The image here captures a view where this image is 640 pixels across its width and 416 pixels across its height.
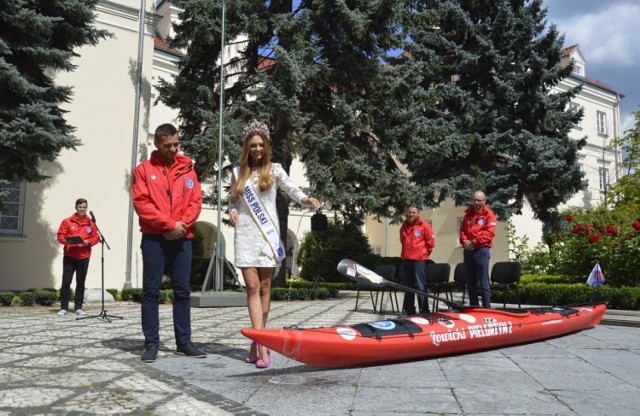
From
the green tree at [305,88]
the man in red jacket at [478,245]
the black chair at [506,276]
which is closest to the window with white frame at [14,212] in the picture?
the green tree at [305,88]

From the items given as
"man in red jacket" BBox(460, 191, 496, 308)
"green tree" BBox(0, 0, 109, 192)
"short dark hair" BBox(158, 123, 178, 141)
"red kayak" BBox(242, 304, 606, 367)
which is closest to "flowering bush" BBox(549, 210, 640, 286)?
"man in red jacket" BBox(460, 191, 496, 308)

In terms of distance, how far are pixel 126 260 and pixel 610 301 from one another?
476 inches

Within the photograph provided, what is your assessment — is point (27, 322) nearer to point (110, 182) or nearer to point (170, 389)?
point (170, 389)

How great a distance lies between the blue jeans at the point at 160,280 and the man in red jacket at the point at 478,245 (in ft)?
15.5

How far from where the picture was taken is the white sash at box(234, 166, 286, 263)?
482cm

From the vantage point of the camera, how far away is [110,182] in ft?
52.9

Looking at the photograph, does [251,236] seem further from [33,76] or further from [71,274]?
[33,76]

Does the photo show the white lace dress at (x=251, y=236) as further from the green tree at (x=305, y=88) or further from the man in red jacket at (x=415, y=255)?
the green tree at (x=305, y=88)

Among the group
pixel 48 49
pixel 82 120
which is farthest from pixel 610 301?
pixel 82 120

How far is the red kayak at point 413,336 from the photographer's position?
424 centimetres

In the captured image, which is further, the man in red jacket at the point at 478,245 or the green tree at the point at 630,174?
the green tree at the point at 630,174

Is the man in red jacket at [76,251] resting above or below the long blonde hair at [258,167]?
below

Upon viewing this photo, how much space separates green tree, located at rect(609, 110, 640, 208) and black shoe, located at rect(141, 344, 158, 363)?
957 inches

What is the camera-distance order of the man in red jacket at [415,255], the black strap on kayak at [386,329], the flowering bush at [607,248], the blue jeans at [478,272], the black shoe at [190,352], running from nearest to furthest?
the black strap on kayak at [386,329] → the black shoe at [190,352] → the blue jeans at [478,272] → the man in red jacket at [415,255] → the flowering bush at [607,248]
